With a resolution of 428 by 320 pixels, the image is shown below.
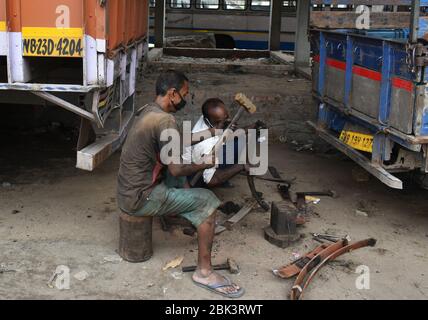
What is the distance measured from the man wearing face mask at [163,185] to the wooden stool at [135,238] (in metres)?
0.08

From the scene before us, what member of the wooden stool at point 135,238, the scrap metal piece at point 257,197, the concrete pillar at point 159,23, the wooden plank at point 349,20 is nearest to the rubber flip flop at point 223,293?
the wooden stool at point 135,238

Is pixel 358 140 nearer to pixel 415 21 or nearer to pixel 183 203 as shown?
pixel 415 21

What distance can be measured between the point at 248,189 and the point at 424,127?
200 centimetres

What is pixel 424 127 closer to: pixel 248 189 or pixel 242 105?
pixel 242 105

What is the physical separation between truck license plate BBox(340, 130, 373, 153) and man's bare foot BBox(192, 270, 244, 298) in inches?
71.6

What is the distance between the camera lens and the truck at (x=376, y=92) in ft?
12.5

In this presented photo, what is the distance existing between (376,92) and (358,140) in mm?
526

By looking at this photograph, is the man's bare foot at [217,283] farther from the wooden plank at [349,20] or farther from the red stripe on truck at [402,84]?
the wooden plank at [349,20]

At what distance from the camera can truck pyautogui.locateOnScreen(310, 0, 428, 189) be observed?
12.5 feet

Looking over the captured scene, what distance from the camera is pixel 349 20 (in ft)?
19.2

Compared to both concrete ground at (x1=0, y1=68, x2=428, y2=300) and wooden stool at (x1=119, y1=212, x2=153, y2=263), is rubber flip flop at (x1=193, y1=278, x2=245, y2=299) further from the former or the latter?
wooden stool at (x1=119, y1=212, x2=153, y2=263)

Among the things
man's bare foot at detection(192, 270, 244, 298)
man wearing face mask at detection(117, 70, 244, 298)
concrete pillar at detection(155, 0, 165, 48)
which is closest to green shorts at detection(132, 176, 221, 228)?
man wearing face mask at detection(117, 70, 244, 298)
